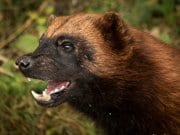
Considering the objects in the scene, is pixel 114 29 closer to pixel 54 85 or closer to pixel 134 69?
pixel 134 69

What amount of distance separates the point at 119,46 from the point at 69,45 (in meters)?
0.35

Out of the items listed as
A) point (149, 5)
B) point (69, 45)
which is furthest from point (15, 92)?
point (149, 5)

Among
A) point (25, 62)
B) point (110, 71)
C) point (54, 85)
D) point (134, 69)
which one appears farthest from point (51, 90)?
point (134, 69)

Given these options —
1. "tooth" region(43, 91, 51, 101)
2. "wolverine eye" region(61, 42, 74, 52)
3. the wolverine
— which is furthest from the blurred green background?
"wolverine eye" region(61, 42, 74, 52)

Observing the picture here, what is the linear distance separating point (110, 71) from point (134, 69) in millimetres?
168

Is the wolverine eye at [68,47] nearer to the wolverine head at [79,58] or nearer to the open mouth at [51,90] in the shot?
the wolverine head at [79,58]

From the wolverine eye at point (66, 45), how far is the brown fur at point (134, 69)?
78 mm

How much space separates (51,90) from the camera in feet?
18.7

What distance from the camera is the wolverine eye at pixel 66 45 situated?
569 cm

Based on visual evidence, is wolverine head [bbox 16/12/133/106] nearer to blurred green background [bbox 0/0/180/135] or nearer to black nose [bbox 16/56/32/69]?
black nose [bbox 16/56/32/69]

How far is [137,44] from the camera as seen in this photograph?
5758 mm

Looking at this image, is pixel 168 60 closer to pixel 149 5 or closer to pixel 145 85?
pixel 145 85

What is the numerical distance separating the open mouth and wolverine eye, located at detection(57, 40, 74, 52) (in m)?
0.23

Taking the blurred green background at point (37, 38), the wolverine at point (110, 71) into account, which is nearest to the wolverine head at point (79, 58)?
the wolverine at point (110, 71)
